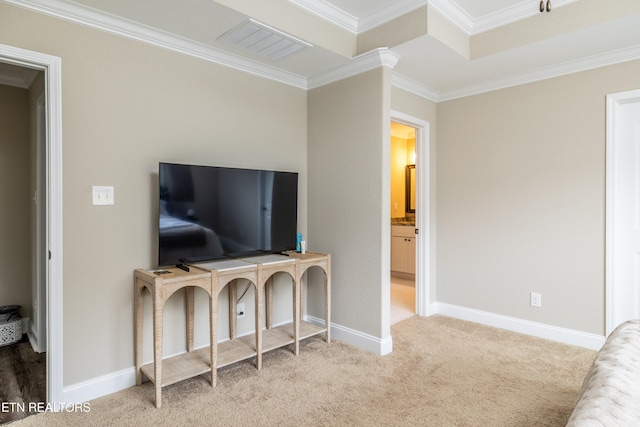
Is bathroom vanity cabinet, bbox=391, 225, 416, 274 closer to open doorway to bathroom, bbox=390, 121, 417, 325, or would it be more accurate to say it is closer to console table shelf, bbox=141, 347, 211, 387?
open doorway to bathroom, bbox=390, 121, 417, 325

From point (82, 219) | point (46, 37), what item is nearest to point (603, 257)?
point (82, 219)

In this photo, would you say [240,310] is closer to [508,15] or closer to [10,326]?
[10,326]

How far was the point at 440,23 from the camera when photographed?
2686 millimetres

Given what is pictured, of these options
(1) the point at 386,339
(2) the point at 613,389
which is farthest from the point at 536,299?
(2) the point at 613,389

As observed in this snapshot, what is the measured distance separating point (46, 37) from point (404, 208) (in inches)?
219

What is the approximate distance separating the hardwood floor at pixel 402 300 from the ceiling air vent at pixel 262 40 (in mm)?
2743

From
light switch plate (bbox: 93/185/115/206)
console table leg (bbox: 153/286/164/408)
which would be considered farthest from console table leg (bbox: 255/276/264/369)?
light switch plate (bbox: 93/185/115/206)

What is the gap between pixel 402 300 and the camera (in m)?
4.64

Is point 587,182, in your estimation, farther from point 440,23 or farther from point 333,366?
point 333,366

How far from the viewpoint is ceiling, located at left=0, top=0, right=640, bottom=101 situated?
226cm

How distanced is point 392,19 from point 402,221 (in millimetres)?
3938

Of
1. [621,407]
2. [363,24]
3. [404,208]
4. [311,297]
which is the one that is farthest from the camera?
[404,208]

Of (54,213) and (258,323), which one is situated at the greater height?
(54,213)

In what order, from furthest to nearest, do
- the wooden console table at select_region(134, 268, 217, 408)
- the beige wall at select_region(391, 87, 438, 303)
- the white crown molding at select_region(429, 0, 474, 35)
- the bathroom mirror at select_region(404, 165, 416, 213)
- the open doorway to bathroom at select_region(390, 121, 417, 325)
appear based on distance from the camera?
the bathroom mirror at select_region(404, 165, 416, 213)
the open doorway to bathroom at select_region(390, 121, 417, 325)
the beige wall at select_region(391, 87, 438, 303)
the white crown molding at select_region(429, 0, 474, 35)
the wooden console table at select_region(134, 268, 217, 408)
